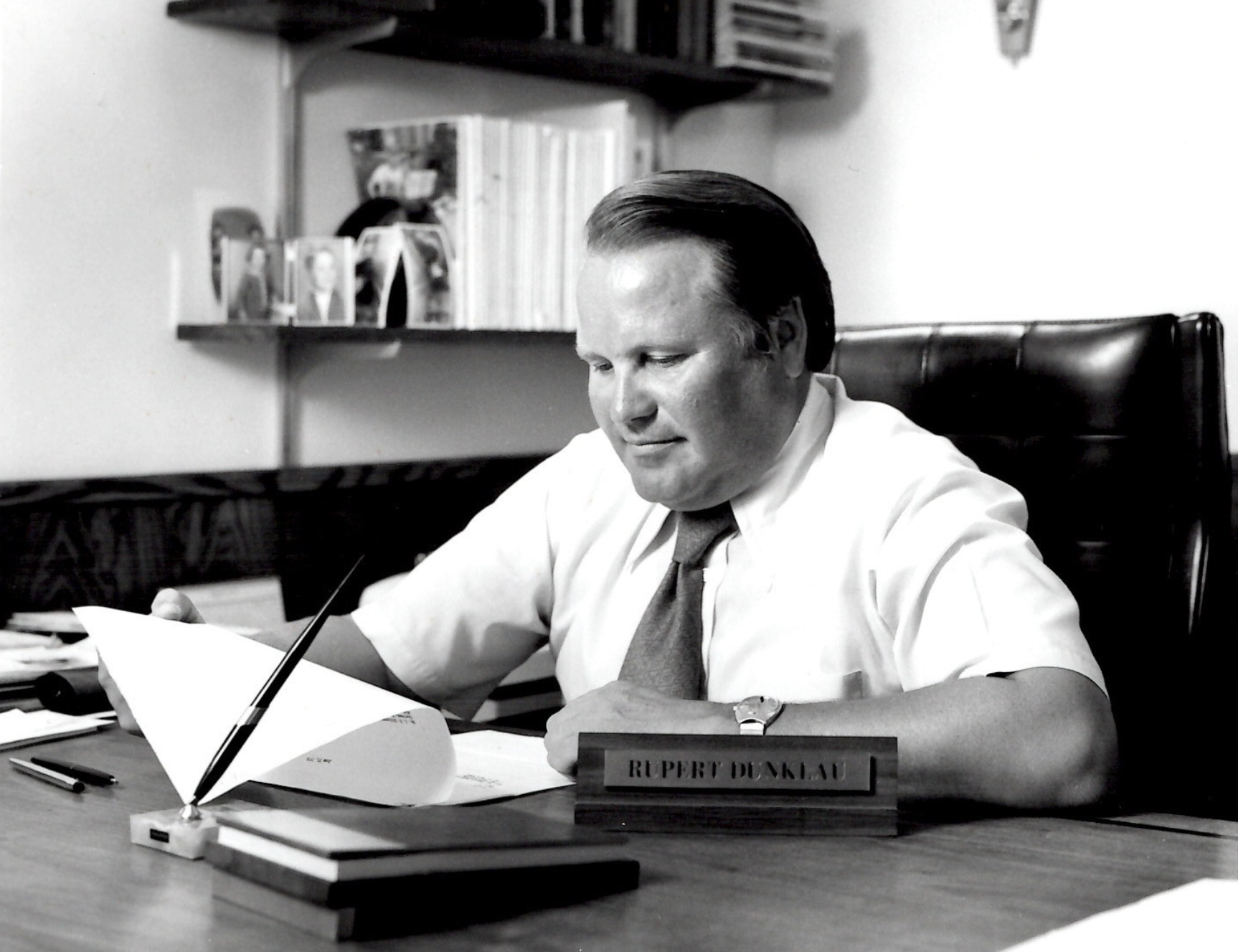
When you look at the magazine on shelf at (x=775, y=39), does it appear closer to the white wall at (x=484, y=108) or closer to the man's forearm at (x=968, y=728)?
the white wall at (x=484, y=108)

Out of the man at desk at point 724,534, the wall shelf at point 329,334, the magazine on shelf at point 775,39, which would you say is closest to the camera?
the man at desk at point 724,534

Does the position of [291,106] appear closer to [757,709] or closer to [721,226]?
[721,226]

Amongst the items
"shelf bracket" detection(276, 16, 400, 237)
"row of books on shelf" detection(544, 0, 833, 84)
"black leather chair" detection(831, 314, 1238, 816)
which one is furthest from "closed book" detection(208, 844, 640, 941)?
"row of books on shelf" detection(544, 0, 833, 84)

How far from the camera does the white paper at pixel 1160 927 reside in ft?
2.82

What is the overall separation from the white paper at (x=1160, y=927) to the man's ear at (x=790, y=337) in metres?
0.80

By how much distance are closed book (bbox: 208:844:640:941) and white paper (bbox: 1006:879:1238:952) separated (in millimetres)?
259

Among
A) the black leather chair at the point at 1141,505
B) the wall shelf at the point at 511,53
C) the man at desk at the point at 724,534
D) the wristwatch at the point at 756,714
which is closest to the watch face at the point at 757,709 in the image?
the wristwatch at the point at 756,714

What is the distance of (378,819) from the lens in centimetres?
98

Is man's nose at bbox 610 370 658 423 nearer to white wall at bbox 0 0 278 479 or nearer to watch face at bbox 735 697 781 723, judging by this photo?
watch face at bbox 735 697 781 723

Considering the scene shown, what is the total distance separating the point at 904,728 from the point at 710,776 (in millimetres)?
194

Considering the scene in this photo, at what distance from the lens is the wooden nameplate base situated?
113 centimetres

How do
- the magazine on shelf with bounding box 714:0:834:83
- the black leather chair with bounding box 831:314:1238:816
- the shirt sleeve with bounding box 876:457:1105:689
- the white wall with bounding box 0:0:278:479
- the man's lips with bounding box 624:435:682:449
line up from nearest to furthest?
the shirt sleeve with bounding box 876:457:1105:689 < the man's lips with bounding box 624:435:682:449 < the black leather chair with bounding box 831:314:1238:816 < the white wall with bounding box 0:0:278:479 < the magazine on shelf with bounding box 714:0:834:83

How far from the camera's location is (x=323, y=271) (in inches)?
96.7

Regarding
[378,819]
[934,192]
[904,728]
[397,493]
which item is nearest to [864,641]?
[904,728]
